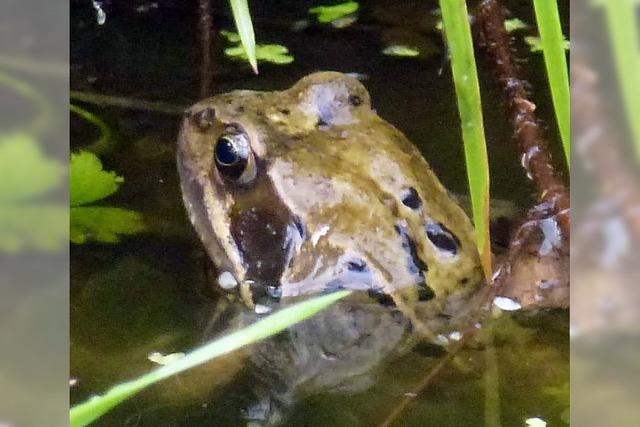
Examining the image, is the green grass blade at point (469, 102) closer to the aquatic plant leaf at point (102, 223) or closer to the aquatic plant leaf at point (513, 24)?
the aquatic plant leaf at point (513, 24)

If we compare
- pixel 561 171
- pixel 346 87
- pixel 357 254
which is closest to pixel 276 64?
pixel 346 87

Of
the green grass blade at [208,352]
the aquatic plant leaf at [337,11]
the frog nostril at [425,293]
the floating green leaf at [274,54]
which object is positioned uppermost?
the aquatic plant leaf at [337,11]

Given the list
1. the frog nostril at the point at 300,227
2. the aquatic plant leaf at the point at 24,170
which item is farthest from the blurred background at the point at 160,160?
the frog nostril at the point at 300,227

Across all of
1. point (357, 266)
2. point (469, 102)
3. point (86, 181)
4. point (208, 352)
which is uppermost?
point (469, 102)

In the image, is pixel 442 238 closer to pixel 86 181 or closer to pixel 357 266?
pixel 357 266

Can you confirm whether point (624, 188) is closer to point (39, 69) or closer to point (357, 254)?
point (357, 254)

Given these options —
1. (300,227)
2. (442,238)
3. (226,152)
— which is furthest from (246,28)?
(442,238)

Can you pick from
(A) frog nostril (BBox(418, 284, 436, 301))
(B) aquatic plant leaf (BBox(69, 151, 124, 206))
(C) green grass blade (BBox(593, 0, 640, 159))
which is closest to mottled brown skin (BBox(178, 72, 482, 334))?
(A) frog nostril (BBox(418, 284, 436, 301))
